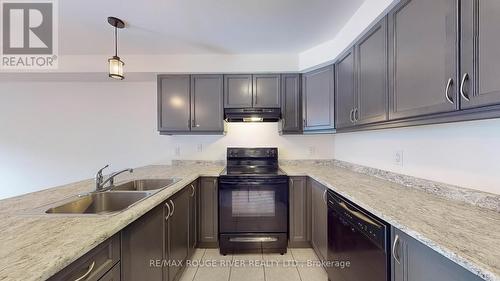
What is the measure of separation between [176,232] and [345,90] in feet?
6.71

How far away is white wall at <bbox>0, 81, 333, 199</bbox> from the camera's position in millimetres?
3145

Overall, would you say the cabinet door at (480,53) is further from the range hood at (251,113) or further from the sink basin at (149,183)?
the sink basin at (149,183)

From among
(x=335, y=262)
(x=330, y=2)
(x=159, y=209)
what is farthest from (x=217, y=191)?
(x=330, y=2)

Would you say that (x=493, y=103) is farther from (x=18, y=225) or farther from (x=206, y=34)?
(x=206, y=34)

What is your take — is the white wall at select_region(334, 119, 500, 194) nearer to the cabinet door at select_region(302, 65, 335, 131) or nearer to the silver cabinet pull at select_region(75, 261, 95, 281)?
the cabinet door at select_region(302, 65, 335, 131)

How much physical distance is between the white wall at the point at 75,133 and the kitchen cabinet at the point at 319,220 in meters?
1.66

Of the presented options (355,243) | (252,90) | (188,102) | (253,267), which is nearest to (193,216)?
(253,267)

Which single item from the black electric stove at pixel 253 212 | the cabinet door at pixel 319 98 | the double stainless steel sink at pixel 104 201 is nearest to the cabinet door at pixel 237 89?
the cabinet door at pixel 319 98

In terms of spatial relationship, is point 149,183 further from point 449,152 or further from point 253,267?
point 449,152

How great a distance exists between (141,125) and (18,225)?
7.76 feet

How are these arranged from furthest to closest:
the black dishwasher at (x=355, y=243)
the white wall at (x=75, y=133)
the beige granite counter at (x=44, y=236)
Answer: the white wall at (x=75, y=133), the black dishwasher at (x=355, y=243), the beige granite counter at (x=44, y=236)

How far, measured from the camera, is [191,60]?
2.79m

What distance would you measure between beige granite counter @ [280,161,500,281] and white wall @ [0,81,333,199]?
93.3 inches

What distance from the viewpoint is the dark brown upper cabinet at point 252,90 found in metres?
2.79
